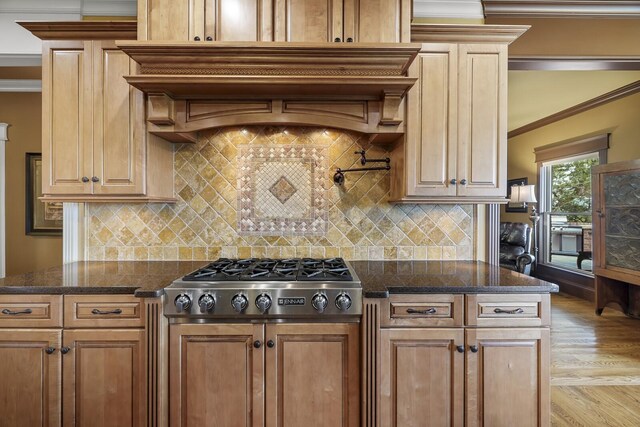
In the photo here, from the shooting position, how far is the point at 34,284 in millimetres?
1790

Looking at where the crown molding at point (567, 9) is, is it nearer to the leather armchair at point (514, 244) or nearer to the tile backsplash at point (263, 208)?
the tile backsplash at point (263, 208)

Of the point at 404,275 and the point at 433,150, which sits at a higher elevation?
the point at 433,150

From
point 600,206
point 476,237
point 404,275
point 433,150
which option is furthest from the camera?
point 600,206

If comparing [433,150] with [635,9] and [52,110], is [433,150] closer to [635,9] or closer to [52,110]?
[635,9]

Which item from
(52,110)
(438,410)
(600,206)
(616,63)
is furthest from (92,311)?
(600,206)

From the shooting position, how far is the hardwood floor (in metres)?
2.38

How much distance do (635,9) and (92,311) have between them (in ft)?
13.8

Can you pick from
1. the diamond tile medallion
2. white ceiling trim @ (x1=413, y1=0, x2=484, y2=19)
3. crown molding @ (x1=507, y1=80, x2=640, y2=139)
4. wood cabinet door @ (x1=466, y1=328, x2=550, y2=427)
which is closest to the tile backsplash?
the diamond tile medallion

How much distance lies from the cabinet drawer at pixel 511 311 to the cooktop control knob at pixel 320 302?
0.75 m

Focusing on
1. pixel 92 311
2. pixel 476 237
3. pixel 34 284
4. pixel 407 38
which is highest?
pixel 407 38

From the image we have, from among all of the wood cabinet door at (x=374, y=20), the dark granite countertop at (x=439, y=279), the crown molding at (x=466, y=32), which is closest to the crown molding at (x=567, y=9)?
the crown molding at (x=466, y=32)

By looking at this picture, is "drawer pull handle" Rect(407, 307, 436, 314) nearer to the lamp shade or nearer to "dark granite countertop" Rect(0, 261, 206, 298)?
"dark granite countertop" Rect(0, 261, 206, 298)

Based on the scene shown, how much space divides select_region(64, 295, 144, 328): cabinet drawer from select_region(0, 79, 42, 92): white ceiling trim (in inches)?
141

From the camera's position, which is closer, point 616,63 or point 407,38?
point 407,38
